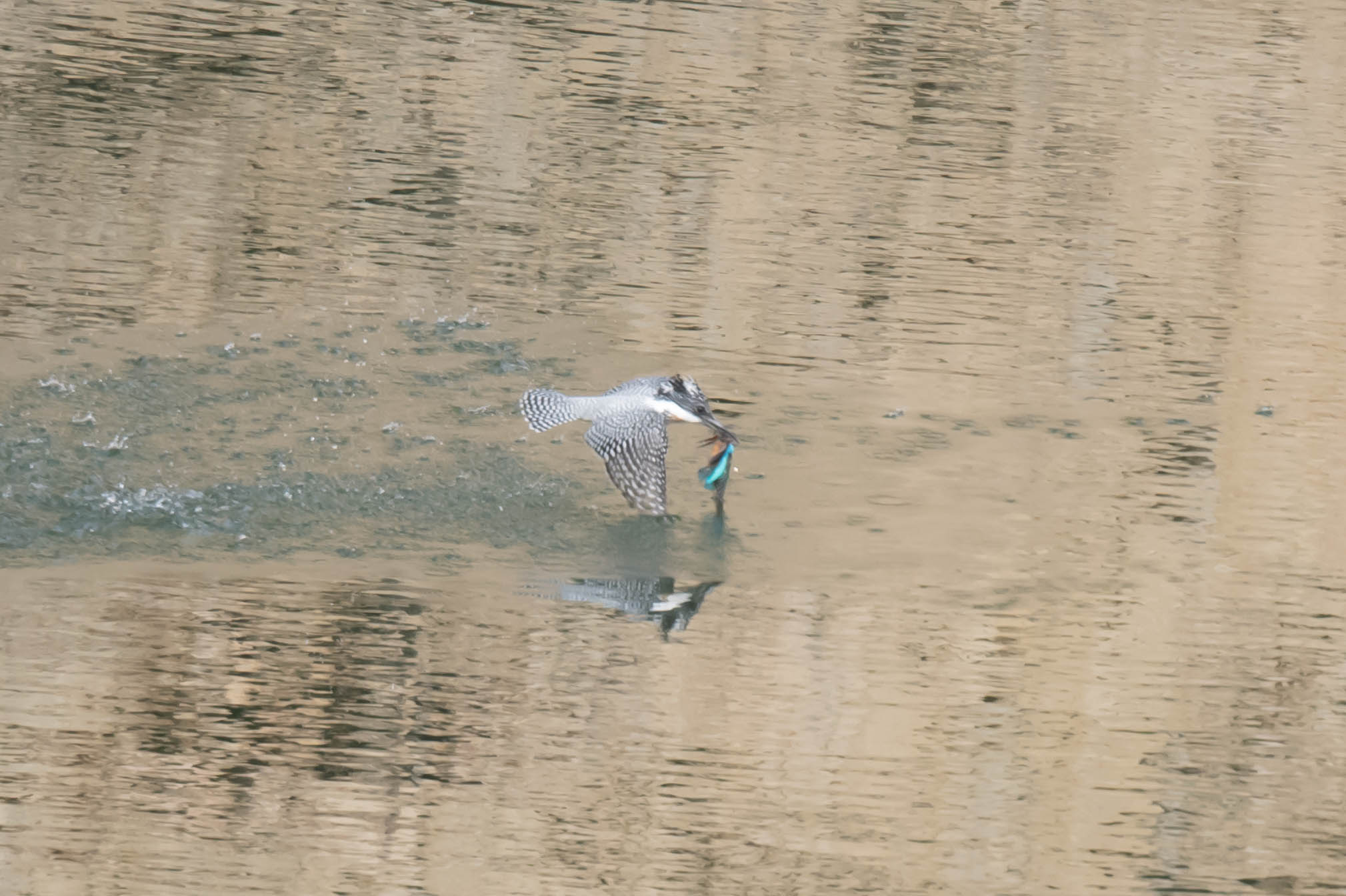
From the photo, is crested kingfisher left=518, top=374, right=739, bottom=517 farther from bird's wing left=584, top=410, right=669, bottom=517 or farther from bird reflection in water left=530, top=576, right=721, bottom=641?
bird reflection in water left=530, top=576, right=721, bottom=641

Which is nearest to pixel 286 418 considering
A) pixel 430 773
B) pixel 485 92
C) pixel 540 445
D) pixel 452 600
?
pixel 540 445

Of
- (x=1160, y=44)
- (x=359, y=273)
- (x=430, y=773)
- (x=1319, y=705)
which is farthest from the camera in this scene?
(x=1160, y=44)

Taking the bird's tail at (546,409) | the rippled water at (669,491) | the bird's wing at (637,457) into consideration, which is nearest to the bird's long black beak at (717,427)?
the bird's wing at (637,457)

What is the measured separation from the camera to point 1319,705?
22.0 ft

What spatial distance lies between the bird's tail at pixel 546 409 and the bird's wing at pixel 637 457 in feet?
0.88

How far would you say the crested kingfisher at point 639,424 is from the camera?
737 cm

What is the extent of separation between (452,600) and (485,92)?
8130mm

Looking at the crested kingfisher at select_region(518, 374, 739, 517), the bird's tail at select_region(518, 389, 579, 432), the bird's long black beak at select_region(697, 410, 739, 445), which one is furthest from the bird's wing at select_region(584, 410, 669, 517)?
the bird's tail at select_region(518, 389, 579, 432)

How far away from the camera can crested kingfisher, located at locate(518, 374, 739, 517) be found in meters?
7.37

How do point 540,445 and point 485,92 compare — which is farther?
point 485,92

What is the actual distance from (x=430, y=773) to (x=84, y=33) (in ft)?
35.0

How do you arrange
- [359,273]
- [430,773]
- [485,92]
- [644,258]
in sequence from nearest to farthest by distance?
[430,773] < [359,273] < [644,258] < [485,92]

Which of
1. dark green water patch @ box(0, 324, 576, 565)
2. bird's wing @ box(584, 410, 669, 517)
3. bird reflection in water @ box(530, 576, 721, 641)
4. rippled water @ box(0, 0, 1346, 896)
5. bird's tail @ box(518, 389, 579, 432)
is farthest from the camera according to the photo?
bird's tail @ box(518, 389, 579, 432)

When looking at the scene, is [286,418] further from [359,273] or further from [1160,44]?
[1160,44]
